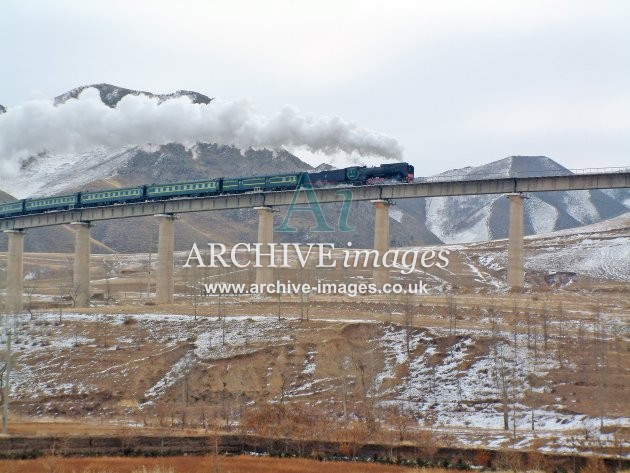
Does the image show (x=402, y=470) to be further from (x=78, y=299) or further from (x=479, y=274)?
(x=479, y=274)

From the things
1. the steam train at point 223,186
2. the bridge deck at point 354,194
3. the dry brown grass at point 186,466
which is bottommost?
the dry brown grass at point 186,466

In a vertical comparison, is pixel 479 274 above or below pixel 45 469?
above

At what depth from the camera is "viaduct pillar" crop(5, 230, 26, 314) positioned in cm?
9800

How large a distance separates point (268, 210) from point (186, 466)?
54.0 metres

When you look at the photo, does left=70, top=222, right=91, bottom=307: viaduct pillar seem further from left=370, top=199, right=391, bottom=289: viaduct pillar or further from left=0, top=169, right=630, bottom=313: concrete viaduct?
left=370, top=199, right=391, bottom=289: viaduct pillar

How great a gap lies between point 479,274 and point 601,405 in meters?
97.0

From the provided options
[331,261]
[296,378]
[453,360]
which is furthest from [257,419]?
[331,261]

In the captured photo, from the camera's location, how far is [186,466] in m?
39.3

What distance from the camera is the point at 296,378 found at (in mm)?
59812

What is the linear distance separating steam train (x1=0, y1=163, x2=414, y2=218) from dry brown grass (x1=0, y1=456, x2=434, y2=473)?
50708mm

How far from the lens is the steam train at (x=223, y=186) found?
3447 inches

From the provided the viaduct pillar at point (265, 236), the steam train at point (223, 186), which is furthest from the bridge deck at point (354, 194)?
the viaduct pillar at point (265, 236)

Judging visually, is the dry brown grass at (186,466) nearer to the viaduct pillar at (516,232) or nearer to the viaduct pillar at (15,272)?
the viaduct pillar at (516,232)

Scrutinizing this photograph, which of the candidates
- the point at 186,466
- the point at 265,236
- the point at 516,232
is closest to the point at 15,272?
the point at 265,236
